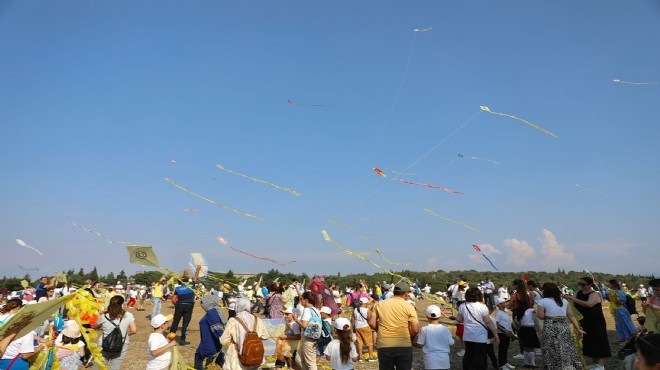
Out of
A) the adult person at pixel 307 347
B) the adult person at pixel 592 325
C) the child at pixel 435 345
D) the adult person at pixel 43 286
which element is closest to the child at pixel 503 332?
the adult person at pixel 592 325

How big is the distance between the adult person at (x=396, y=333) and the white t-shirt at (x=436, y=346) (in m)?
0.27

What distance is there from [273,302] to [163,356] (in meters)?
5.94

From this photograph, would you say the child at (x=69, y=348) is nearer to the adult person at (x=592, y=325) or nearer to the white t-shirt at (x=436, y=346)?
the white t-shirt at (x=436, y=346)

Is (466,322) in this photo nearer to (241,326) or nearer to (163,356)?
(241,326)

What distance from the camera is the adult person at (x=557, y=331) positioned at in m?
7.20

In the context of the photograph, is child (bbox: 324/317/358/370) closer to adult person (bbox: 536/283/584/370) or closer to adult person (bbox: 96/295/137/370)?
adult person (bbox: 536/283/584/370)

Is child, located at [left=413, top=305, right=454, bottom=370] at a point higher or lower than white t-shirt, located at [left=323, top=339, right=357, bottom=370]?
higher

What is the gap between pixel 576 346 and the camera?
24.9ft

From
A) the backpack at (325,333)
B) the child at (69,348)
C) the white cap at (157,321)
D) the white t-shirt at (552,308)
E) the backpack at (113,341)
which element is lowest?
the child at (69,348)

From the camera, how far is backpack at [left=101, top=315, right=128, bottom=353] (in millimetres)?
7238

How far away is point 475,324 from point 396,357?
173 centimetres

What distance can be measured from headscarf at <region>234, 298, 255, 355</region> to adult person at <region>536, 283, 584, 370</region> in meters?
4.94

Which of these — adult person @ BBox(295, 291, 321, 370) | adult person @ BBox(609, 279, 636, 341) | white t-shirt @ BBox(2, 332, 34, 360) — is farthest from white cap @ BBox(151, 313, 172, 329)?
adult person @ BBox(609, 279, 636, 341)

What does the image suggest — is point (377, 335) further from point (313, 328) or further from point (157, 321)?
point (157, 321)
